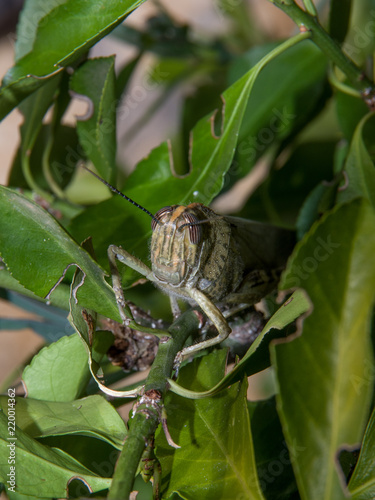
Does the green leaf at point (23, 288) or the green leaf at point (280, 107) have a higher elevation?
the green leaf at point (280, 107)

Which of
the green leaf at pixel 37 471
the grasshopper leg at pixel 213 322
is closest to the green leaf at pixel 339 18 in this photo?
the grasshopper leg at pixel 213 322

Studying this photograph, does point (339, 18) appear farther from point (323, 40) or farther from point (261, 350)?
point (261, 350)

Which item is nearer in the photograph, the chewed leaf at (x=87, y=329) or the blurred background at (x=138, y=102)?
the chewed leaf at (x=87, y=329)

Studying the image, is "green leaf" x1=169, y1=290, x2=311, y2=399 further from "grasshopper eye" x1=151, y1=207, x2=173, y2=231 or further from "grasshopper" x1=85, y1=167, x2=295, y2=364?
"grasshopper eye" x1=151, y1=207, x2=173, y2=231

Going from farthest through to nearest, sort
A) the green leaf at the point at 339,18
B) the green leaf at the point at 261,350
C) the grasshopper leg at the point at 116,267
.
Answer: the green leaf at the point at 339,18 < the grasshopper leg at the point at 116,267 < the green leaf at the point at 261,350

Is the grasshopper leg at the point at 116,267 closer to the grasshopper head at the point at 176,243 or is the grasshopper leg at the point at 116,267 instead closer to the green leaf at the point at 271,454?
the grasshopper head at the point at 176,243

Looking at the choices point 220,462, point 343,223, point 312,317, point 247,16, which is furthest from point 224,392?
point 247,16

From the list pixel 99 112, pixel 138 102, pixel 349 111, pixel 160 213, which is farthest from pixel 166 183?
pixel 138 102
